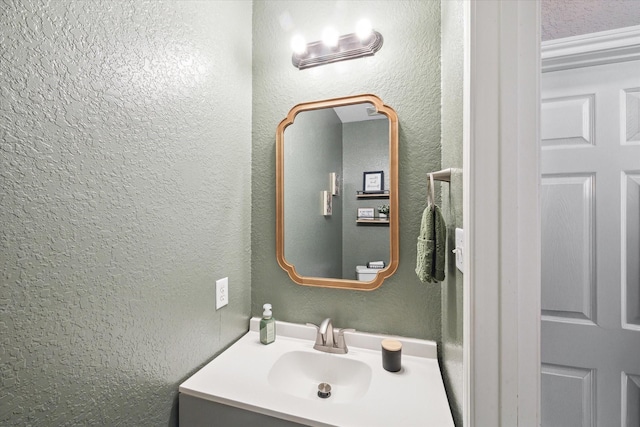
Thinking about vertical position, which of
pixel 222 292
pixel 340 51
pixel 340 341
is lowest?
pixel 340 341

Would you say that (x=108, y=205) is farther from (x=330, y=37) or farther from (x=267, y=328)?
(x=330, y=37)

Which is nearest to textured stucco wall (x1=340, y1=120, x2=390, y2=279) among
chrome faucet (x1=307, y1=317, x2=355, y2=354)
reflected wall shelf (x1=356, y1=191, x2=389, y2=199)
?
reflected wall shelf (x1=356, y1=191, x2=389, y2=199)

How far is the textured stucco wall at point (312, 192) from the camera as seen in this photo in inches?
46.2

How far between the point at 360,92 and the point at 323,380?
116 centimetres

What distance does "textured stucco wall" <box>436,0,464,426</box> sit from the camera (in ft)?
2.30

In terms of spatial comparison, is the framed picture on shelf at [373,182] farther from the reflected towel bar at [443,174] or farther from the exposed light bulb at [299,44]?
the exposed light bulb at [299,44]

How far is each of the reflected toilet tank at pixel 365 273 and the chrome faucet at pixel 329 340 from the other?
214 mm

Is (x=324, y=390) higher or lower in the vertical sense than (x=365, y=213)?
lower

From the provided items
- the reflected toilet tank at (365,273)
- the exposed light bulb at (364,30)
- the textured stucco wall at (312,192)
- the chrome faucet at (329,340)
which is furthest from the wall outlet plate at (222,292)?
the exposed light bulb at (364,30)

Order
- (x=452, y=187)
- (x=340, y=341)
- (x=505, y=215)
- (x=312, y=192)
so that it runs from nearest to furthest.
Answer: (x=505, y=215)
(x=452, y=187)
(x=340, y=341)
(x=312, y=192)

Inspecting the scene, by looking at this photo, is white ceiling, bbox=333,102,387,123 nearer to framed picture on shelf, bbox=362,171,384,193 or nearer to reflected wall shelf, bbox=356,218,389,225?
framed picture on shelf, bbox=362,171,384,193

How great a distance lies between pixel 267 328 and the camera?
→ 113 cm

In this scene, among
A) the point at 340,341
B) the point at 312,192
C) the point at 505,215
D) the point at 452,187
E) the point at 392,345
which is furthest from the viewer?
the point at 312,192

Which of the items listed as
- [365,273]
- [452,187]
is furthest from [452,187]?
[365,273]
